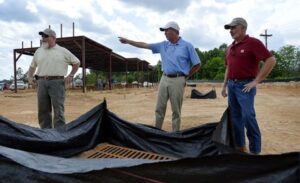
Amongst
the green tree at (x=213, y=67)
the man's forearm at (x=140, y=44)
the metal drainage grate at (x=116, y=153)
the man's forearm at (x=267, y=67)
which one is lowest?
the metal drainage grate at (x=116, y=153)

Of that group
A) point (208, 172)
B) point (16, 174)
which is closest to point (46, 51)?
point (16, 174)

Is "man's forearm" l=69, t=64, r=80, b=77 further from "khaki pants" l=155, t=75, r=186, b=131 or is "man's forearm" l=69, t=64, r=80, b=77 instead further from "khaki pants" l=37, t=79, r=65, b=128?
"khaki pants" l=155, t=75, r=186, b=131

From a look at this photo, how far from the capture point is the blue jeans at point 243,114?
3783mm

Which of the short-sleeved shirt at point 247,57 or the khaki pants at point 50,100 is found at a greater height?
the short-sleeved shirt at point 247,57

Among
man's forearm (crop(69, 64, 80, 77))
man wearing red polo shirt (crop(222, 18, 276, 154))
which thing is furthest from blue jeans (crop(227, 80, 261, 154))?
man's forearm (crop(69, 64, 80, 77))

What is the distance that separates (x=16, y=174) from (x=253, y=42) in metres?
2.70

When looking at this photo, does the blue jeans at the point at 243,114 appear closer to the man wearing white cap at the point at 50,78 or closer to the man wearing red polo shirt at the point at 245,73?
the man wearing red polo shirt at the point at 245,73

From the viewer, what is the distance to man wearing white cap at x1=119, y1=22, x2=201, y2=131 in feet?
15.4

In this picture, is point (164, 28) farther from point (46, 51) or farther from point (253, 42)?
point (46, 51)

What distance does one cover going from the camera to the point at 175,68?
15.5 feet

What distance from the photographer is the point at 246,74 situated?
152 inches

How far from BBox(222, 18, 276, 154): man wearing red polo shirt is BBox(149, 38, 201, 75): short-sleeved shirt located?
0.82m

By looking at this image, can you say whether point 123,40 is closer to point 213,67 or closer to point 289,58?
point 289,58

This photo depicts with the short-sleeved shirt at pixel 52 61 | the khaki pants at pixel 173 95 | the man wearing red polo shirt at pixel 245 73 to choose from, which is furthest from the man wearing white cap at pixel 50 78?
the man wearing red polo shirt at pixel 245 73
